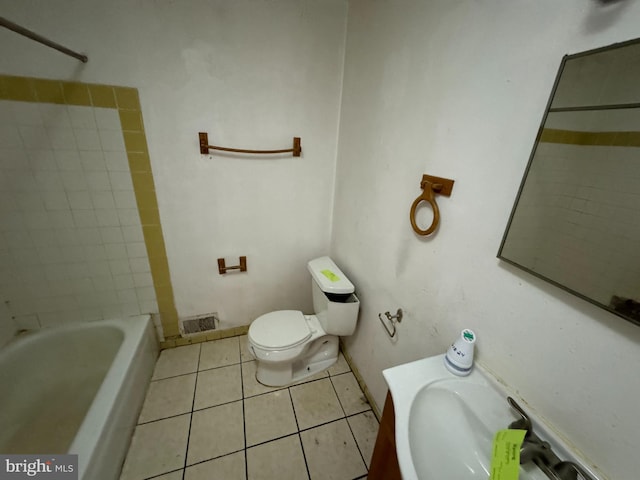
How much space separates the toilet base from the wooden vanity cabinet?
2.46 ft

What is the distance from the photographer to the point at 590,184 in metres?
0.55

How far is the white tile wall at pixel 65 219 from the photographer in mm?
1178

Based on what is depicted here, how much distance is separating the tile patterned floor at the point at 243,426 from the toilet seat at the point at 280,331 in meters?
0.37

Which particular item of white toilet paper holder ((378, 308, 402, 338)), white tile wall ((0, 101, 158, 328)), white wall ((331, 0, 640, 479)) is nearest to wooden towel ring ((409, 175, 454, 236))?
white wall ((331, 0, 640, 479))

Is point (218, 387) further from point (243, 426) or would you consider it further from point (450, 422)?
point (450, 422)

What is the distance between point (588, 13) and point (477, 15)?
0.99 ft

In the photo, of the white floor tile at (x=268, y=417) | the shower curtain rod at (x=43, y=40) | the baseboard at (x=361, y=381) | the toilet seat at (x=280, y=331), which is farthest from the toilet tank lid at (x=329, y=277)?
the shower curtain rod at (x=43, y=40)

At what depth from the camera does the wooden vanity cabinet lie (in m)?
0.79

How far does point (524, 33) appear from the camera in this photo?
2.08ft

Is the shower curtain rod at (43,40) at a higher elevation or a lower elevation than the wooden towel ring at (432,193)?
higher

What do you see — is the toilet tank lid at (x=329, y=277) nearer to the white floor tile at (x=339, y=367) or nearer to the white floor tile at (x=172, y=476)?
the white floor tile at (x=339, y=367)

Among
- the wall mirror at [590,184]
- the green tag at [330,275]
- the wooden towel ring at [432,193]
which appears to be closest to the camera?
the wall mirror at [590,184]

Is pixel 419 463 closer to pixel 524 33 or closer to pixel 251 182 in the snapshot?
pixel 524 33
